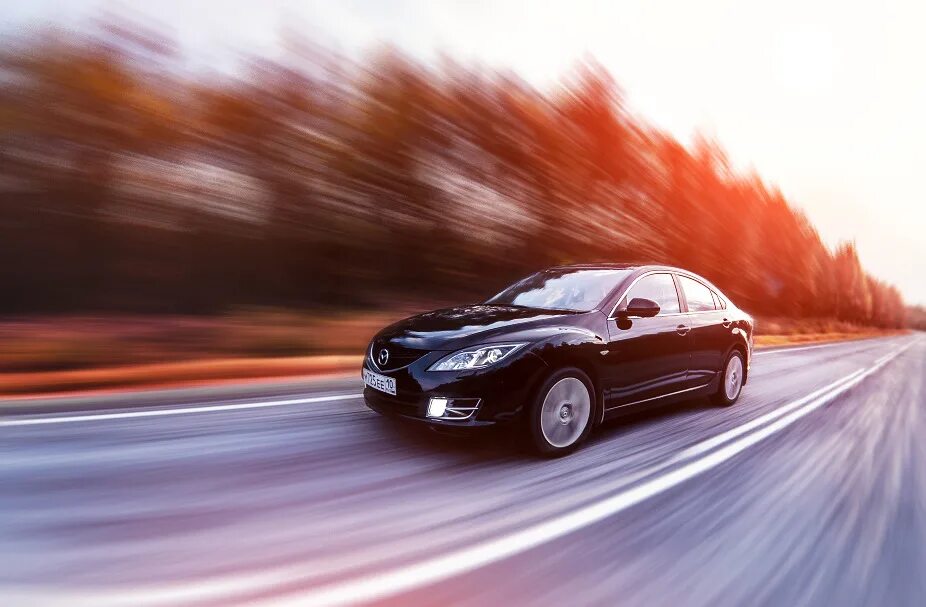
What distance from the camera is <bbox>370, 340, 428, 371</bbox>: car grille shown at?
14.0 feet

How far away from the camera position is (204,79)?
975 cm

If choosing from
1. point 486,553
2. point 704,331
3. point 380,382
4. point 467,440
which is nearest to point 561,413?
point 467,440

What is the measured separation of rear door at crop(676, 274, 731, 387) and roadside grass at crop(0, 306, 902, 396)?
4311mm

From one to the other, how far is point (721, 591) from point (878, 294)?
158001 millimetres

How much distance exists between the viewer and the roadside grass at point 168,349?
20.6ft

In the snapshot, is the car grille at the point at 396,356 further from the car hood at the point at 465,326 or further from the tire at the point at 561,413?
the tire at the point at 561,413

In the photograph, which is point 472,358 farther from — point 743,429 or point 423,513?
point 743,429

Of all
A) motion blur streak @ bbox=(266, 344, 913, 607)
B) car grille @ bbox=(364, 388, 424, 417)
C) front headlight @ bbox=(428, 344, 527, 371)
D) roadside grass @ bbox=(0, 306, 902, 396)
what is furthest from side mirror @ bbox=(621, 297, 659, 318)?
roadside grass @ bbox=(0, 306, 902, 396)

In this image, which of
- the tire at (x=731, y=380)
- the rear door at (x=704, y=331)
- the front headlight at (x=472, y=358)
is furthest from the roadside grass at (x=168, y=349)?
the tire at (x=731, y=380)

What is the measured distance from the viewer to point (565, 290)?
5395 mm

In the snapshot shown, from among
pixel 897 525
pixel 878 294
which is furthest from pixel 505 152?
pixel 878 294

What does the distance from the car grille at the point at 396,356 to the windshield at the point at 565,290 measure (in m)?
1.35

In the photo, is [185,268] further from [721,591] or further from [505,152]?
[721,591]

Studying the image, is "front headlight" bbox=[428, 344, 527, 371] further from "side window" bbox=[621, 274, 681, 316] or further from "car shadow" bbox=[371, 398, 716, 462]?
"side window" bbox=[621, 274, 681, 316]
